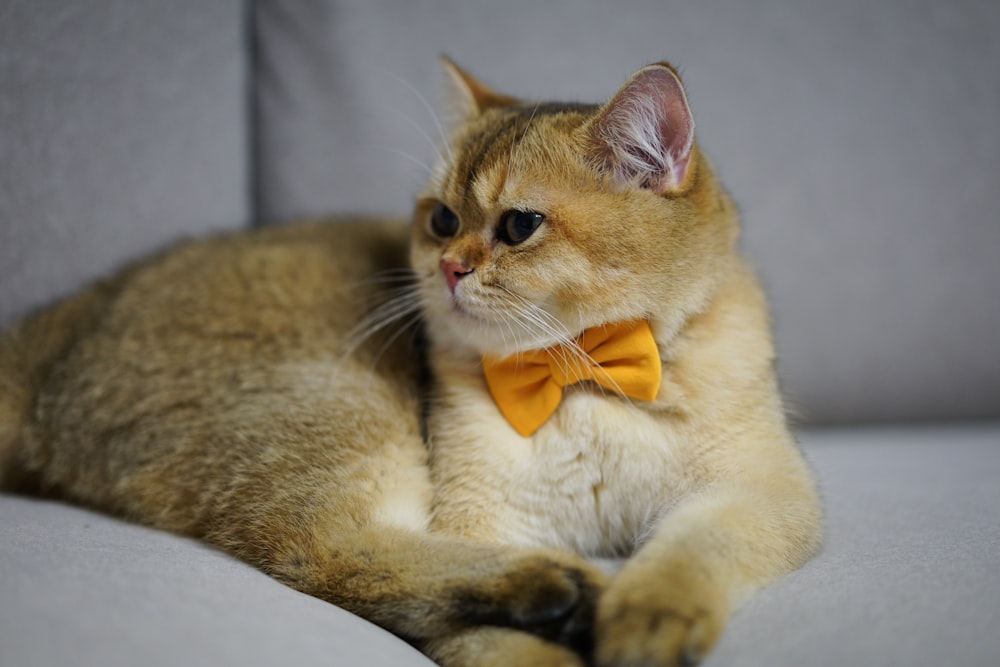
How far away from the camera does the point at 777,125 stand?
81.5 inches

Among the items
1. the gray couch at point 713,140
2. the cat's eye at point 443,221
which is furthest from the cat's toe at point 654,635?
the gray couch at point 713,140

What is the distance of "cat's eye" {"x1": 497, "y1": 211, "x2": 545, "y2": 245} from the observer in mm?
1271

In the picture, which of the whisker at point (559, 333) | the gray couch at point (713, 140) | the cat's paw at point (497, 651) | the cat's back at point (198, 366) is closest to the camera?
the cat's paw at point (497, 651)

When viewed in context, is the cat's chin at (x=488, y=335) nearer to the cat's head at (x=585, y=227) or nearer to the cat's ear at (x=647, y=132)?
the cat's head at (x=585, y=227)

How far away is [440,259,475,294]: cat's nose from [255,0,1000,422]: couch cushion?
31.4 inches

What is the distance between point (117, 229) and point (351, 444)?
39.4 inches

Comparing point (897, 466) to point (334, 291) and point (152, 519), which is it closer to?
point (334, 291)

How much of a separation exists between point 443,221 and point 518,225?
0.20 meters

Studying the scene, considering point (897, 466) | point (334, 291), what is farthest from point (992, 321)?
point (334, 291)

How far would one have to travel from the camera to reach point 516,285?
49.1 inches

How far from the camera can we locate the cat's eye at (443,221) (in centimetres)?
141

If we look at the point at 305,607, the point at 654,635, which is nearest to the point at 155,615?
the point at 305,607

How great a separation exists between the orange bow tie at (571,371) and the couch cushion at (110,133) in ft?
3.57

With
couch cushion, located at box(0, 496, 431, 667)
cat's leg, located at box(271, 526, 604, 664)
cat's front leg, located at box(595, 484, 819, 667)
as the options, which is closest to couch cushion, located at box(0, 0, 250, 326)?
couch cushion, located at box(0, 496, 431, 667)
